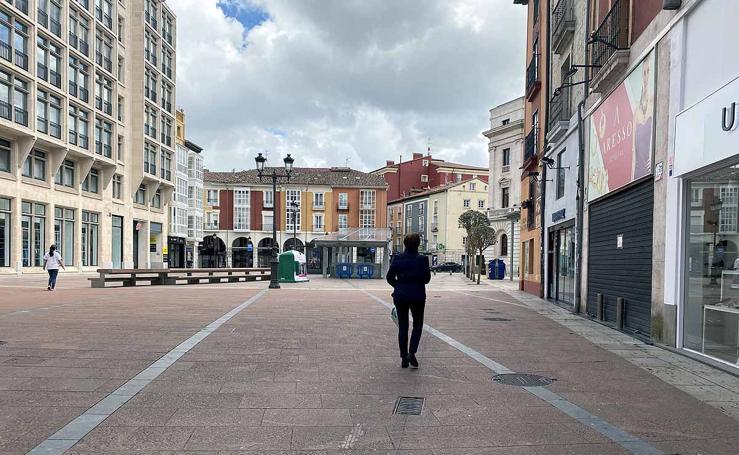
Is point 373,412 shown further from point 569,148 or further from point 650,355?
point 569,148

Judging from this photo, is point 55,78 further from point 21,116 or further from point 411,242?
point 411,242

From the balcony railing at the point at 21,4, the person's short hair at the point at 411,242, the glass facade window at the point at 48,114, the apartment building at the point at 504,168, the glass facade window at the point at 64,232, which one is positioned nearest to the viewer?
the person's short hair at the point at 411,242

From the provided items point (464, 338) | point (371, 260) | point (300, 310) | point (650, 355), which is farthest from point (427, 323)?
point (371, 260)

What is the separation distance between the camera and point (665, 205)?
9102 mm

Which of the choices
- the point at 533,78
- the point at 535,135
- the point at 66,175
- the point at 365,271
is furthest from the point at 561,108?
the point at 66,175

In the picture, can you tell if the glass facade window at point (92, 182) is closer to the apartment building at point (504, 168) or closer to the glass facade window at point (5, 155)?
the glass facade window at point (5, 155)

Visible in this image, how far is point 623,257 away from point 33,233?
3390 centimetres

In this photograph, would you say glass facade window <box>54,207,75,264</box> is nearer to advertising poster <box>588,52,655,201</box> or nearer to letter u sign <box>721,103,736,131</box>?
→ advertising poster <box>588,52,655,201</box>

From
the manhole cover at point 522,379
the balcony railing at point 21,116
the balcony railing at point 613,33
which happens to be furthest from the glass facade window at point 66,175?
the manhole cover at point 522,379

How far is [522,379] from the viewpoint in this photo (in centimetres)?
657

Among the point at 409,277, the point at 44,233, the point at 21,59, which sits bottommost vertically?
the point at 44,233

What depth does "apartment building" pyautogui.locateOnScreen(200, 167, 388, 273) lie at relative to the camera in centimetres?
7275

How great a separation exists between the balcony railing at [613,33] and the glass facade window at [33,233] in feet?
107

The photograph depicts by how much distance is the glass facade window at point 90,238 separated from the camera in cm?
4031
